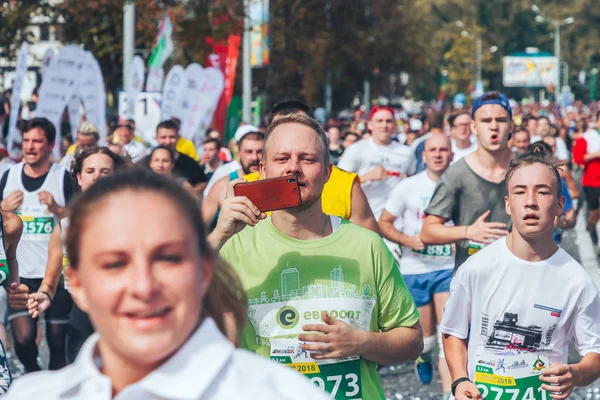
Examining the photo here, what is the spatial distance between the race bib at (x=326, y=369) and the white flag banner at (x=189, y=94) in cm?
1421

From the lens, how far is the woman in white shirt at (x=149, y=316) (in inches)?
74.4

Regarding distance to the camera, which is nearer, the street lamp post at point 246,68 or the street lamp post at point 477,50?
the street lamp post at point 246,68

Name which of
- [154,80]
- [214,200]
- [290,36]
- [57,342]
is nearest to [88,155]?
[214,200]

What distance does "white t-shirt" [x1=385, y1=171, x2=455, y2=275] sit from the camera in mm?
8047

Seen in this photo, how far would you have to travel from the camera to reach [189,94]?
18219 mm

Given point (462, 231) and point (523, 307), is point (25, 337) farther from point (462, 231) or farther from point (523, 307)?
point (523, 307)

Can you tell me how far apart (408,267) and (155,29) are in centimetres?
1910

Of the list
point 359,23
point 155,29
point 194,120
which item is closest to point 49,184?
point 194,120

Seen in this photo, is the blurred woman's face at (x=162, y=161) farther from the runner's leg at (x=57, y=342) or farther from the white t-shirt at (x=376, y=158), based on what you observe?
the runner's leg at (x=57, y=342)

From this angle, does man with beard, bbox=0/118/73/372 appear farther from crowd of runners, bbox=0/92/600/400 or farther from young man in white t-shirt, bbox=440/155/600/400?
young man in white t-shirt, bbox=440/155/600/400

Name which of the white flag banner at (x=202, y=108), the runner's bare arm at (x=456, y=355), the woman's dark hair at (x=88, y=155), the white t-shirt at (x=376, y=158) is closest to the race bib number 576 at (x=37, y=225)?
the woman's dark hair at (x=88, y=155)

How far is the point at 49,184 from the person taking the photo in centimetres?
830

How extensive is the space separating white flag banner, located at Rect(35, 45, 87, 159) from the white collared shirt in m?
13.0

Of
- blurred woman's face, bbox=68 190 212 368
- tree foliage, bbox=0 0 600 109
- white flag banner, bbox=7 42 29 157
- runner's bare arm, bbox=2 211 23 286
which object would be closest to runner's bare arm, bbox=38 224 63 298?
runner's bare arm, bbox=2 211 23 286
